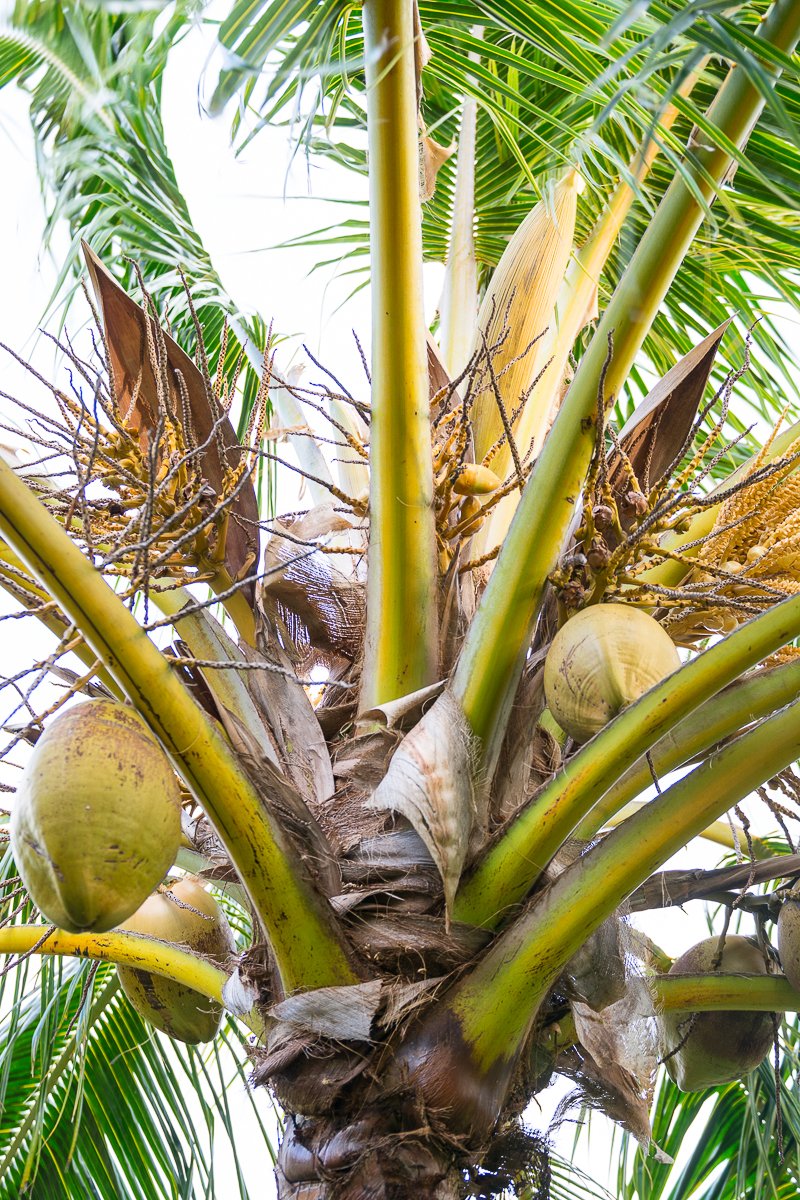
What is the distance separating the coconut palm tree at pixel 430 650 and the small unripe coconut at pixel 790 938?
0.04 m

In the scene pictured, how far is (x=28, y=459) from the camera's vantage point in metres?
2.06

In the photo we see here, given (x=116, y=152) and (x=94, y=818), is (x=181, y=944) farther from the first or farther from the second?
(x=116, y=152)

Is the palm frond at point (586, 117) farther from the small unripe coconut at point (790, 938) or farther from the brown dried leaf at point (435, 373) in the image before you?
the small unripe coconut at point (790, 938)

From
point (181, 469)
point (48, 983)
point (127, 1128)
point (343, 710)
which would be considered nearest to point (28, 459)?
point (181, 469)

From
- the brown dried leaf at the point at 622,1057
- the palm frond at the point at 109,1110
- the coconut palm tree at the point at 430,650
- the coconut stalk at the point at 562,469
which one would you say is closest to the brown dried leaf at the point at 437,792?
the coconut palm tree at the point at 430,650

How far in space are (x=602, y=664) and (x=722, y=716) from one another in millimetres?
168

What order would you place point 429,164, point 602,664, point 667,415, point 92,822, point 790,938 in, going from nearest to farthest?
point 92,822, point 602,664, point 790,938, point 667,415, point 429,164

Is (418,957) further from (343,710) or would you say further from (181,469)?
(181,469)

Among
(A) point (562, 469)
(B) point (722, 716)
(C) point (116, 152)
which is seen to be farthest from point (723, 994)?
(C) point (116, 152)

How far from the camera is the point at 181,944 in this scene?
1798 mm

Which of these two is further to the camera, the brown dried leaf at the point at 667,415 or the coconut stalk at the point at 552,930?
the brown dried leaf at the point at 667,415

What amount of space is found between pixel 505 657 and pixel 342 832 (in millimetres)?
345

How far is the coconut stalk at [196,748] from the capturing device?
1.06 m

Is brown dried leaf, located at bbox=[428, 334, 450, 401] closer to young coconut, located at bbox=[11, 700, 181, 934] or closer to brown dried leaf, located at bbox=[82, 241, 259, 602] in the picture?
brown dried leaf, located at bbox=[82, 241, 259, 602]
